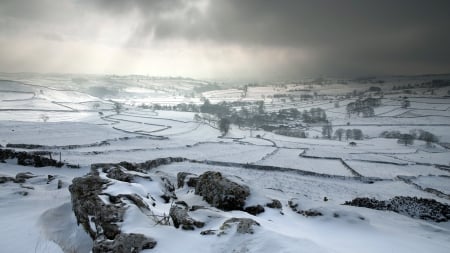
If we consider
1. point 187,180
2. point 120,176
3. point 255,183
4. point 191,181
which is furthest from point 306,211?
point 255,183

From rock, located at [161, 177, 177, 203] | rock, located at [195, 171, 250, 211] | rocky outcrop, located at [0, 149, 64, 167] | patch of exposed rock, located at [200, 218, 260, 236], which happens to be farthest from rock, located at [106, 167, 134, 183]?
rocky outcrop, located at [0, 149, 64, 167]

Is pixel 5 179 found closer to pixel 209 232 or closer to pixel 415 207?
pixel 209 232

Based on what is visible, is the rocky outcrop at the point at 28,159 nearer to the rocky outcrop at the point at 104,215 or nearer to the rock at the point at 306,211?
the rocky outcrop at the point at 104,215

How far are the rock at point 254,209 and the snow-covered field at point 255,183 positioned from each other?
350mm

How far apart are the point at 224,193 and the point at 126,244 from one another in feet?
25.8

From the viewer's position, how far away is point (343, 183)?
3931 centimetres

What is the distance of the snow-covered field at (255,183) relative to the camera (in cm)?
1285

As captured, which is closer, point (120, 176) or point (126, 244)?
point (126, 244)

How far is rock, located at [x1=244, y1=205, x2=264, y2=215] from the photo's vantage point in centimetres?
1672

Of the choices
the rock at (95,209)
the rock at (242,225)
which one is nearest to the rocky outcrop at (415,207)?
the rock at (242,225)

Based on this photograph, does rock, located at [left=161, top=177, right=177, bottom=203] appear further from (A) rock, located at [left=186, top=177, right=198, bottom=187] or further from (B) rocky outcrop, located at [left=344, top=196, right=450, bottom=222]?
(B) rocky outcrop, located at [left=344, top=196, right=450, bottom=222]

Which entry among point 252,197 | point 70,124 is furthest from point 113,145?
point 252,197

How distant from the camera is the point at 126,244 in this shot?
10.1m

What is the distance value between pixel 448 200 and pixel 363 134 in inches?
2692
